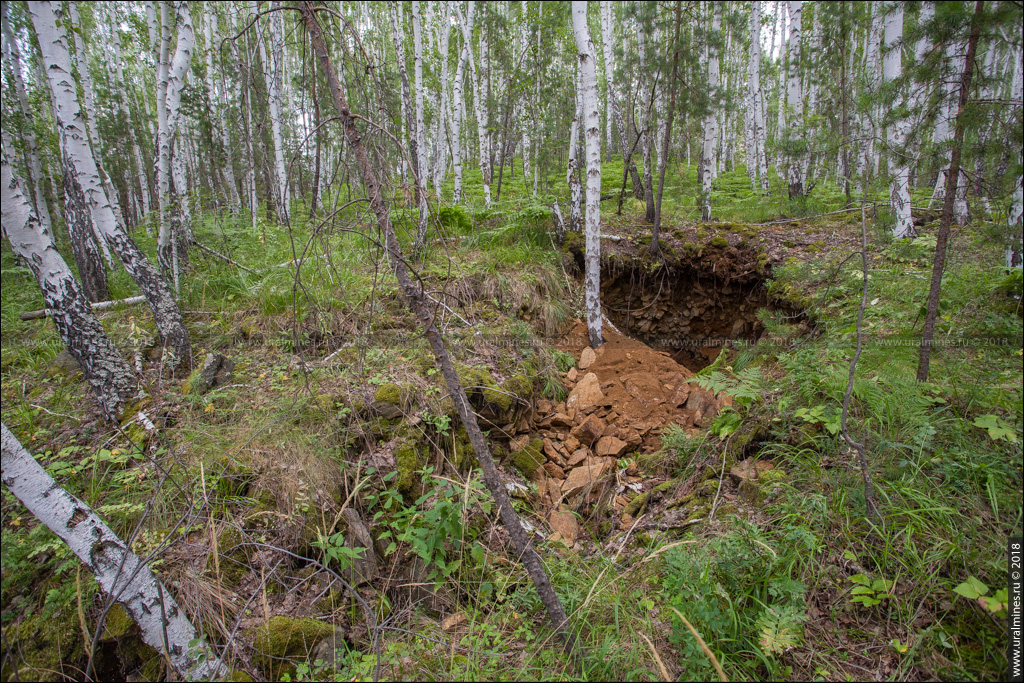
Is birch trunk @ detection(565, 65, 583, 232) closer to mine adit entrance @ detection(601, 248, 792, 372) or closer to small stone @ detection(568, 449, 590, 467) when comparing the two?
mine adit entrance @ detection(601, 248, 792, 372)

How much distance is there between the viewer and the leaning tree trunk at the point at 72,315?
138 inches

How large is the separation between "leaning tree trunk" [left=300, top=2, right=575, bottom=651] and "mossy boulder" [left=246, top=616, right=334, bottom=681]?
1413 millimetres

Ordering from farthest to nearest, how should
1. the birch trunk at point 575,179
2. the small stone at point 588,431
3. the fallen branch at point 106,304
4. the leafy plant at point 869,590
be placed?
the birch trunk at point 575,179 < the fallen branch at point 106,304 < the small stone at point 588,431 < the leafy plant at point 869,590

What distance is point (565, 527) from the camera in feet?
12.0

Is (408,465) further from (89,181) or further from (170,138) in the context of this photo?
(170,138)

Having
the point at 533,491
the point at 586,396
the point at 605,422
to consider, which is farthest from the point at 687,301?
the point at 533,491

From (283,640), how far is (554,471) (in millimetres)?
2519

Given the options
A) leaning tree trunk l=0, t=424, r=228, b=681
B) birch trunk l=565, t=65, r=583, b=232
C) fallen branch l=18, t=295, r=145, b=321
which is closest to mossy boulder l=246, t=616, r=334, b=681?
leaning tree trunk l=0, t=424, r=228, b=681

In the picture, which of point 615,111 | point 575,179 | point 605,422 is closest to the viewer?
point 605,422

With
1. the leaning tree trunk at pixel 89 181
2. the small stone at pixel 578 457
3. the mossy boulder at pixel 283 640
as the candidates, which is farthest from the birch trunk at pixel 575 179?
the mossy boulder at pixel 283 640

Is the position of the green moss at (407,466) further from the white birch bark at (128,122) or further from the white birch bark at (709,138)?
the white birch bark at (128,122)

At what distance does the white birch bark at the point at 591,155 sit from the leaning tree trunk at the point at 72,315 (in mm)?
5039

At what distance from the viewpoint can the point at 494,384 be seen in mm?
4570

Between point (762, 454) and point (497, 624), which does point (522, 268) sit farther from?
point (497, 624)
